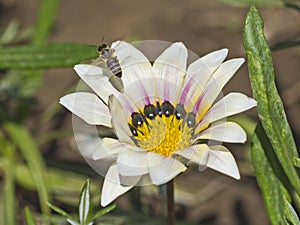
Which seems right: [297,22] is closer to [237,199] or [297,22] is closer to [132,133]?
[237,199]

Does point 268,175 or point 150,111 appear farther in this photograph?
point 268,175

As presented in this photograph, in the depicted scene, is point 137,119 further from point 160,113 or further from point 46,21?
point 46,21

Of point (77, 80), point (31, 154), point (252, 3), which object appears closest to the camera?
point (252, 3)

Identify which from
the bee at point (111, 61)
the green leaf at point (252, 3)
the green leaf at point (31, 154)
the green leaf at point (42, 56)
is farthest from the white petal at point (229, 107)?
the green leaf at point (31, 154)

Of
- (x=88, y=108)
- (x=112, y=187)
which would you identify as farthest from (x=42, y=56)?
(x=112, y=187)

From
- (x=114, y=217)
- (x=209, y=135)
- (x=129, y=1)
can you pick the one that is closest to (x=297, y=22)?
(x=129, y=1)

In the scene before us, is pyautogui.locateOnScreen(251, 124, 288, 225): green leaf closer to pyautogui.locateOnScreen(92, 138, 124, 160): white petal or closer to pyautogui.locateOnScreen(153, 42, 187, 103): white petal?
pyautogui.locateOnScreen(153, 42, 187, 103): white petal

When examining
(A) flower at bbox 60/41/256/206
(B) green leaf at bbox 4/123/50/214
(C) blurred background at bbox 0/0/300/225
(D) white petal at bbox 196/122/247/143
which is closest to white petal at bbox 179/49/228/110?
(A) flower at bbox 60/41/256/206
